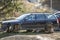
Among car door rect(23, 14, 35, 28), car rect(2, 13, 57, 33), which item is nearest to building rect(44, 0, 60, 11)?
car rect(2, 13, 57, 33)

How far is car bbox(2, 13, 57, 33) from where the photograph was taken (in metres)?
15.4

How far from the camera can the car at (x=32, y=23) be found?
15.4 metres

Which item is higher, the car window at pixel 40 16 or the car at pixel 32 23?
the car window at pixel 40 16

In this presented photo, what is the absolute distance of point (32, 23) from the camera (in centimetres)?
1582

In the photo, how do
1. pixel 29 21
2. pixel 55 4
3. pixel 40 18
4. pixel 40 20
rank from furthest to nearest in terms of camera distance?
pixel 55 4
pixel 40 18
pixel 40 20
pixel 29 21

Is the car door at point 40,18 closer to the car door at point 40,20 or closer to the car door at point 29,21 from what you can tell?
the car door at point 40,20

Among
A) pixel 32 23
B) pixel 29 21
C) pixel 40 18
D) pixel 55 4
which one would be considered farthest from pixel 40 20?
pixel 55 4

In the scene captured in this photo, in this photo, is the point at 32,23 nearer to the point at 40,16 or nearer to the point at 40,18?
the point at 40,18

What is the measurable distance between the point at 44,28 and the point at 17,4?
12.1ft

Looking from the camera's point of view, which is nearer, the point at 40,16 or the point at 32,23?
the point at 32,23

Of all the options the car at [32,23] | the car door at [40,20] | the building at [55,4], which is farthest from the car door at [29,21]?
the building at [55,4]

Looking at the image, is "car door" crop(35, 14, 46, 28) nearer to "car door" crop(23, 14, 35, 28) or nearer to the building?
"car door" crop(23, 14, 35, 28)

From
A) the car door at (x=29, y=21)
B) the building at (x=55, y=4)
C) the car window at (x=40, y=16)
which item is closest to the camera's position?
the car door at (x=29, y=21)

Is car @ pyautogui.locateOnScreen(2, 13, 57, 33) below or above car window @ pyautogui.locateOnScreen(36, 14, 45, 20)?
below
